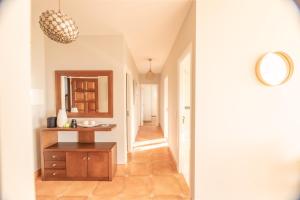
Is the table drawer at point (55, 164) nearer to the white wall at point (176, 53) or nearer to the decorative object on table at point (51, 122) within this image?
the decorative object on table at point (51, 122)

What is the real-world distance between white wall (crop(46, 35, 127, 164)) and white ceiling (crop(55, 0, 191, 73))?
182mm

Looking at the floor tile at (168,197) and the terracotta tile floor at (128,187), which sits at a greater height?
the terracotta tile floor at (128,187)

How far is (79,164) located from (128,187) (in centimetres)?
87

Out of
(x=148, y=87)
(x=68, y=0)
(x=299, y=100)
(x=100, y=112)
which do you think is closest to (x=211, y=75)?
(x=299, y=100)

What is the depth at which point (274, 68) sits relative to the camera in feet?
6.24

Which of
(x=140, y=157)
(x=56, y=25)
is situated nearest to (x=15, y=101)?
(x=56, y=25)

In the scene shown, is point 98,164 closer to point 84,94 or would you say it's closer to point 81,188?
point 81,188

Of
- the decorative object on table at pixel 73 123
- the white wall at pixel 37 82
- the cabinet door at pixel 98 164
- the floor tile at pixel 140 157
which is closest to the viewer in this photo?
the cabinet door at pixel 98 164

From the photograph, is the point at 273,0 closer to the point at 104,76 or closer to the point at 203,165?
the point at 203,165

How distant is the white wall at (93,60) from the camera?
3338 millimetres

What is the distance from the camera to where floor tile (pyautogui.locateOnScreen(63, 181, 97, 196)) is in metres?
2.47

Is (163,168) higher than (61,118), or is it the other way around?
(61,118)

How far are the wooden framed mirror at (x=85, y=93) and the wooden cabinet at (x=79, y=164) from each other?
0.77m

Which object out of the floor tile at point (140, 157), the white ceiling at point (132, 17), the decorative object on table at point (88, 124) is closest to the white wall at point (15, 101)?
the white ceiling at point (132, 17)
